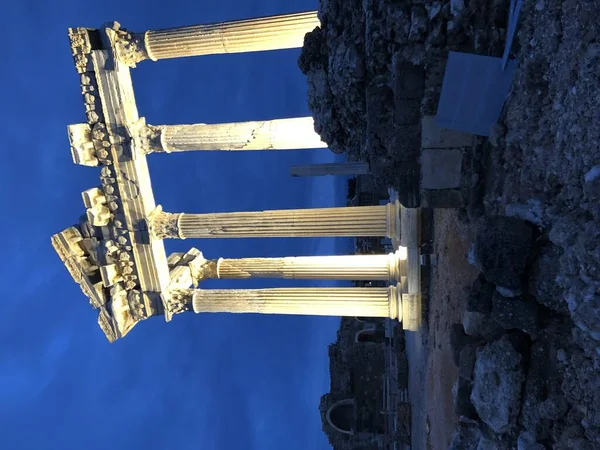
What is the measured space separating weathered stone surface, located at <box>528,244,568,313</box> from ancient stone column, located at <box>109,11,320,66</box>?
27.6ft

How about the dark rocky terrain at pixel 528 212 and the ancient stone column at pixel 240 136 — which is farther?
the ancient stone column at pixel 240 136

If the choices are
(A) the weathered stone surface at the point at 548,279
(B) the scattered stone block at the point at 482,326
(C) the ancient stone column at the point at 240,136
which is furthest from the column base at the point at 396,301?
(A) the weathered stone surface at the point at 548,279

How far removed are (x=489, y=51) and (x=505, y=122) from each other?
3.12 ft

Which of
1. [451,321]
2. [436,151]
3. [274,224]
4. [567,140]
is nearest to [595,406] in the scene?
[567,140]

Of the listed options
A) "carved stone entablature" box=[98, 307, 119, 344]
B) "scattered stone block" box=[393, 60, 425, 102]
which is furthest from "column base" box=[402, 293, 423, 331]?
"carved stone entablature" box=[98, 307, 119, 344]

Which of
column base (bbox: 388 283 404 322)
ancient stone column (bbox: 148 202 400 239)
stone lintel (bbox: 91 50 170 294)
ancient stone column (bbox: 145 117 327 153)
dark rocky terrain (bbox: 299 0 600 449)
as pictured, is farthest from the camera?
column base (bbox: 388 283 404 322)

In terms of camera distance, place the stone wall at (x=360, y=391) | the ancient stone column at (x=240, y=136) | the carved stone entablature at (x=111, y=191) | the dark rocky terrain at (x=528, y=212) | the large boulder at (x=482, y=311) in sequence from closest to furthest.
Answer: the dark rocky terrain at (x=528, y=212), the large boulder at (x=482, y=311), the ancient stone column at (x=240, y=136), the carved stone entablature at (x=111, y=191), the stone wall at (x=360, y=391)

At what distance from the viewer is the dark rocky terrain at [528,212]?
3.64 m

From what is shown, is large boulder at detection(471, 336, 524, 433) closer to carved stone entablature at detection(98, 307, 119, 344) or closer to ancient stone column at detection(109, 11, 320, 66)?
ancient stone column at detection(109, 11, 320, 66)

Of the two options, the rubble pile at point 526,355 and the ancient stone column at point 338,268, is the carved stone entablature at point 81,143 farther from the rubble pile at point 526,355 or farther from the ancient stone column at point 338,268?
the rubble pile at point 526,355

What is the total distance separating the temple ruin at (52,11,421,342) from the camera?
1200cm

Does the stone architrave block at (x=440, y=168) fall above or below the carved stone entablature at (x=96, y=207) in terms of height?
above

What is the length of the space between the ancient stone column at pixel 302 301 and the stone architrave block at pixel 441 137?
7579 millimetres

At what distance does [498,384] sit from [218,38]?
9.61 meters
